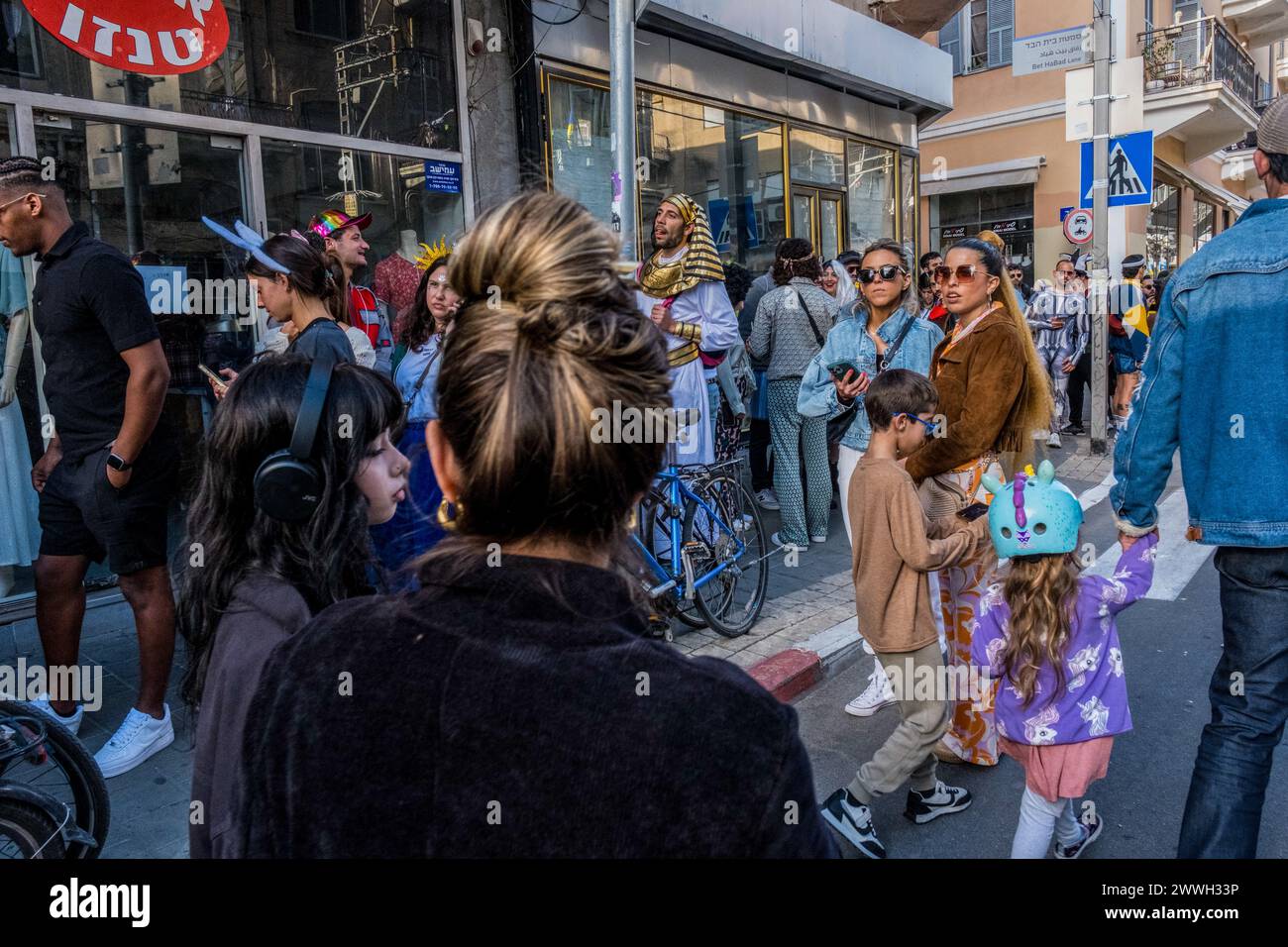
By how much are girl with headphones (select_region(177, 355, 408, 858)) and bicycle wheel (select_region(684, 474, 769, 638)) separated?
3.05m

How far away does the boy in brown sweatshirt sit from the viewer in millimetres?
3090

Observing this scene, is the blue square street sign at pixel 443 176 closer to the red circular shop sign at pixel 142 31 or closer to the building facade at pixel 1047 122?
the red circular shop sign at pixel 142 31

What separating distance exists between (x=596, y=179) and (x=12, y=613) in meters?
5.68

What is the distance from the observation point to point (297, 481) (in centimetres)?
166

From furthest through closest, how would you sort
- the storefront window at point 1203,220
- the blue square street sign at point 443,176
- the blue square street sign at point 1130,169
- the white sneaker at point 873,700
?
the storefront window at point 1203,220 < the blue square street sign at point 1130,169 < the blue square street sign at point 443,176 < the white sneaker at point 873,700

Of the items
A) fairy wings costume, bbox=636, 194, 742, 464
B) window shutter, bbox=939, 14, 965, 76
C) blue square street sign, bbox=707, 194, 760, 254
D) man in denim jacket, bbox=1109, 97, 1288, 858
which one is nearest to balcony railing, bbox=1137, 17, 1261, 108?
window shutter, bbox=939, 14, 965, 76

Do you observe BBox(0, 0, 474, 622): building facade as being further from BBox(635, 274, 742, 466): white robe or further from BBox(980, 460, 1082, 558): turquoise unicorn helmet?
BBox(980, 460, 1082, 558): turquoise unicorn helmet

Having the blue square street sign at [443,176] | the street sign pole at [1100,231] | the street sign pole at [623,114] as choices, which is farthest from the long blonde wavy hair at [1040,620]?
the street sign pole at [1100,231]

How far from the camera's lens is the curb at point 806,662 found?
174 inches

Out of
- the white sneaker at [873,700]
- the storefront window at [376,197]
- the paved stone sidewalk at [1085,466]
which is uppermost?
the storefront window at [376,197]

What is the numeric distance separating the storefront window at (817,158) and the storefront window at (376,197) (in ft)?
15.8
